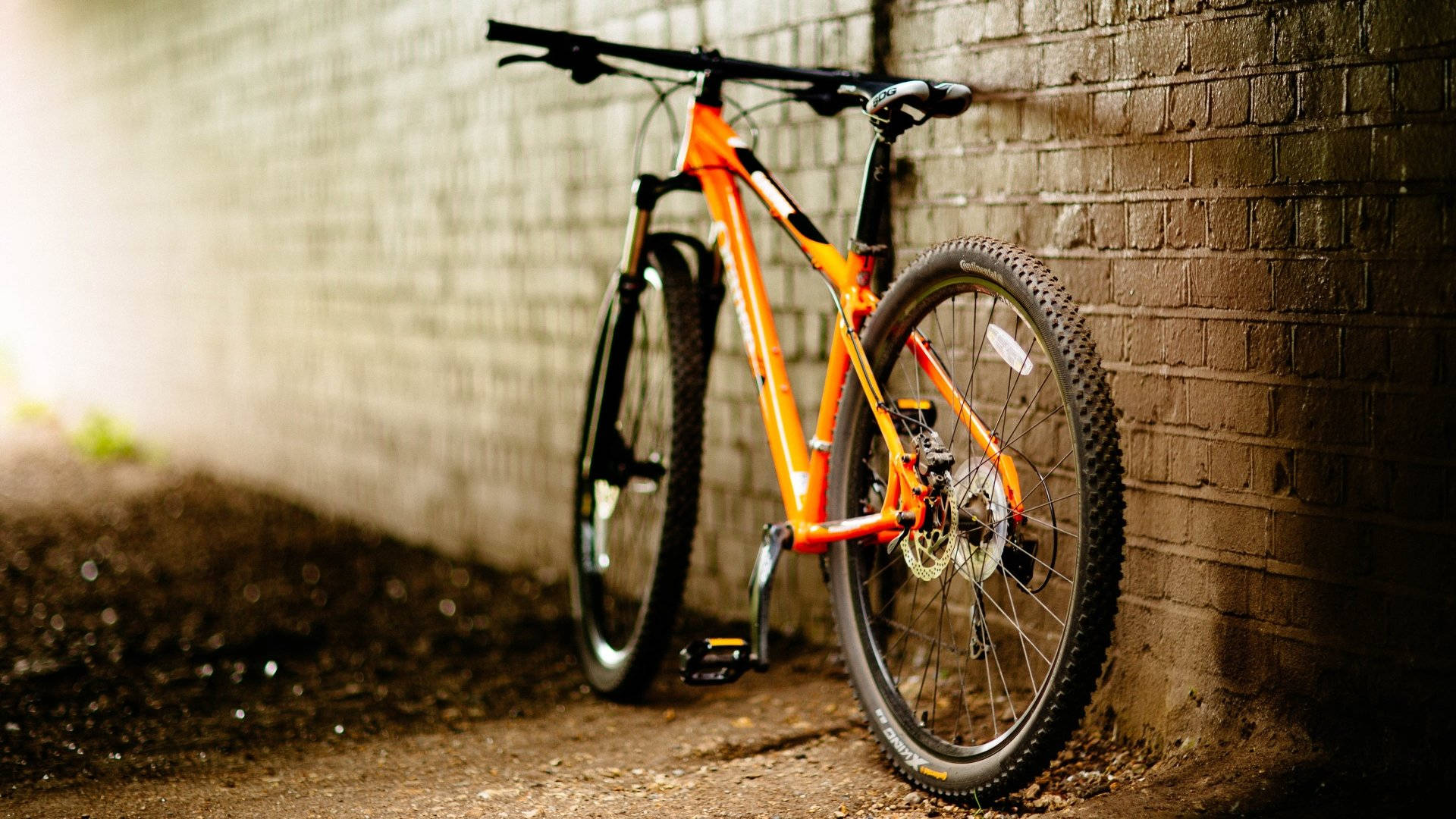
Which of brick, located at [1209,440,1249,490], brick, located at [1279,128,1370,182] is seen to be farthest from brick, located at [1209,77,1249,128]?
brick, located at [1209,440,1249,490]

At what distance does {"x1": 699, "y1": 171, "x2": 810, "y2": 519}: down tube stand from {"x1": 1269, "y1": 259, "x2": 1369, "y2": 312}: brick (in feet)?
3.43

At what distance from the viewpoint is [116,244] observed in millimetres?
10656

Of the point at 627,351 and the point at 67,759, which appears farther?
the point at 627,351

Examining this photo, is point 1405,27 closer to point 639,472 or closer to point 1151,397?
point 1151,397

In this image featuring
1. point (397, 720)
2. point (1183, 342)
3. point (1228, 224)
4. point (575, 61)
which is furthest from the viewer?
point (397, 720)

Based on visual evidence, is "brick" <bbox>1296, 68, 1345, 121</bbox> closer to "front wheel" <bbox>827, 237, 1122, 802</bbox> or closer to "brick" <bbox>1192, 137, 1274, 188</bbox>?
"brick" <bbox>1192, 137, 1274, 188</bbox>

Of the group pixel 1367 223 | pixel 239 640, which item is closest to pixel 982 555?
pixel 1367 223

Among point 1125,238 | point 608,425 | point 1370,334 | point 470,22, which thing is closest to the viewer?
point 1370,334

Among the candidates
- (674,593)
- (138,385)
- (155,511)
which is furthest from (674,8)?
(138,385)

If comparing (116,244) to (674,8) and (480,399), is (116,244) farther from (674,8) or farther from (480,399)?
(674,8)

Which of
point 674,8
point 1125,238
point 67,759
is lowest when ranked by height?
point 67,759

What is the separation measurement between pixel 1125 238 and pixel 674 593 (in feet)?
4.60

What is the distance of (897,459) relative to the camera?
8.34 ft

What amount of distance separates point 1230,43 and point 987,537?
1.10 m
